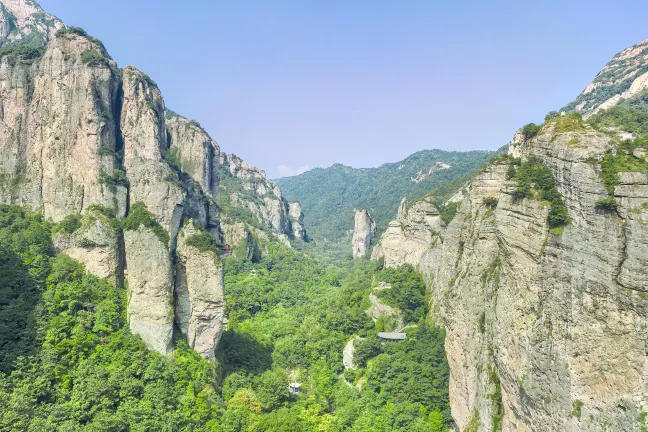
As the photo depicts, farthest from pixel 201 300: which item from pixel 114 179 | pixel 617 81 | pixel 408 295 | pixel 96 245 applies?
pixel 617 81

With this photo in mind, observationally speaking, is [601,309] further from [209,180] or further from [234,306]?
[209,180]

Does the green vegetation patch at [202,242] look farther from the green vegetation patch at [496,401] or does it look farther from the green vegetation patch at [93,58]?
the green vegetation patch at [496,401]

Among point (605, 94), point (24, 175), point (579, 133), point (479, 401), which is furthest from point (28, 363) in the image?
point (605, 94)

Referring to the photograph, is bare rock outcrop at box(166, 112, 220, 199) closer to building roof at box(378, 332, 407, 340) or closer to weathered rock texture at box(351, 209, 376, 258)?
weathered rock texture at box(351, 209, 376, 258)

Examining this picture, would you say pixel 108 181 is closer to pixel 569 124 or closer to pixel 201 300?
pixel 201 300

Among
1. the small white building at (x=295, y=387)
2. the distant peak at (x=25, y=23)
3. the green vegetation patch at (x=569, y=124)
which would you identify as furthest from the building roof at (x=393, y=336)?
the distant peak at (x=25, y=23)
